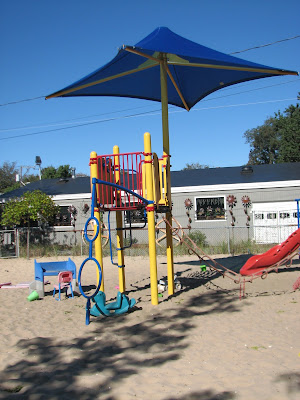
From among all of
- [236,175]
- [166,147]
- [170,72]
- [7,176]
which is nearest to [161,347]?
[166,147]

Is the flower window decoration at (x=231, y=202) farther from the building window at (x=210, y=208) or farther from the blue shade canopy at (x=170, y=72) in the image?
the blue shade canopy at (x=170, y=72)

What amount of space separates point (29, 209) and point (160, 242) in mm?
6379

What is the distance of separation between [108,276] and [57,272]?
2.28m

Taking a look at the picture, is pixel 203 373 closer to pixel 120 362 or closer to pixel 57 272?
pixel 120 362

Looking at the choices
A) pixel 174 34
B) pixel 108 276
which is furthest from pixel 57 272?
pixel 174 34

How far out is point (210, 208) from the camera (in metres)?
18.9

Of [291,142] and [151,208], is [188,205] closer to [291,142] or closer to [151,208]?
[151,208]

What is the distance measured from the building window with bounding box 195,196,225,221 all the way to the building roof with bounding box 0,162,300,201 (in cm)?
64

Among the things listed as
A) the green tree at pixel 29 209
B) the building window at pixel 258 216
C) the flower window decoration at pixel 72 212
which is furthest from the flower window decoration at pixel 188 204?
the green tree at pixel 29 209

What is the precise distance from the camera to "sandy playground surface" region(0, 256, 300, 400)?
147 inches

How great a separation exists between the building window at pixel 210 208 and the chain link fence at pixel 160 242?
2.25 feet

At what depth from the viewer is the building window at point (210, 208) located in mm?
18797

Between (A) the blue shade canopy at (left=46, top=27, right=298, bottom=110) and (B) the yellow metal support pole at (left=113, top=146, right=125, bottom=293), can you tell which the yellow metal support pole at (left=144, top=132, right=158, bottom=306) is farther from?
(A) the blue shade canopy at (left=46, top=27, right=298, bottom=110)

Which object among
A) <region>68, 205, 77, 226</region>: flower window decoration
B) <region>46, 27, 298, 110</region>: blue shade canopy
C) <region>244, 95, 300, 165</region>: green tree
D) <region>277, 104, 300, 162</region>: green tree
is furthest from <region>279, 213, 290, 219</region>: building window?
<region>244, 95, 300, 165</region>: green tree
